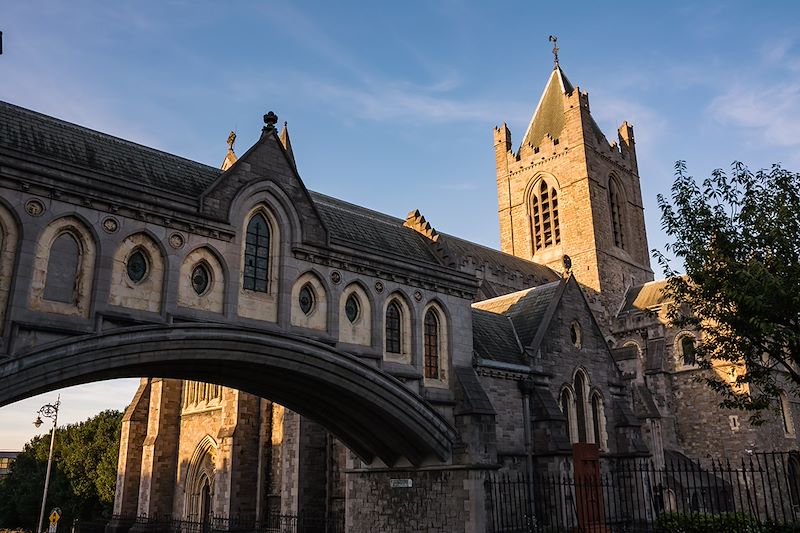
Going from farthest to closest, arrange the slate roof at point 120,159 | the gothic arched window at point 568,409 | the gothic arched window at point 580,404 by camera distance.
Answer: the gothic arched window at point 580,404, the gothic arched window at point 568,409, the slate roof at point 120,159

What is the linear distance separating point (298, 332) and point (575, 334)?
37.6 feet

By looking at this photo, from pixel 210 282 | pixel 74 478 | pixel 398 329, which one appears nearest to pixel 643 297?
pixel 398 329

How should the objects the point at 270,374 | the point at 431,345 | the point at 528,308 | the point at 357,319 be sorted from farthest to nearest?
the point at 528,308, the point at 431,345, the point at 357,319, the point at 270,374

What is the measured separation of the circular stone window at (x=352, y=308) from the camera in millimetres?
15953

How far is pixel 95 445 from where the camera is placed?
48.1m

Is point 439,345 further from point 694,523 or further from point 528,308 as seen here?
point 694,523

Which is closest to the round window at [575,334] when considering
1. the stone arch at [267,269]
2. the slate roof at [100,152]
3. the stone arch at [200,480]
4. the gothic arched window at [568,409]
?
the gothic arched window at [568,409]

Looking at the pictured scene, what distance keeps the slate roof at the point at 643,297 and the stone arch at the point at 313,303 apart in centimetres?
3268

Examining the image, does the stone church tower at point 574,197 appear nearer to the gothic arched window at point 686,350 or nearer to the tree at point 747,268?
the gothic arched window at point 686,350

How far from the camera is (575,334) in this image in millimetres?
22734

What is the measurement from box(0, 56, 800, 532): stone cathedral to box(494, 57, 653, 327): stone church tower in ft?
54.4

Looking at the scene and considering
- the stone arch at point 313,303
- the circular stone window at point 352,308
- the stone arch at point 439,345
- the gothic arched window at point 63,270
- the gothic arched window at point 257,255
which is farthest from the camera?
the stone arch at point 439,345

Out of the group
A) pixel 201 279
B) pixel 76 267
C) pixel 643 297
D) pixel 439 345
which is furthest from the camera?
pixel 643 297

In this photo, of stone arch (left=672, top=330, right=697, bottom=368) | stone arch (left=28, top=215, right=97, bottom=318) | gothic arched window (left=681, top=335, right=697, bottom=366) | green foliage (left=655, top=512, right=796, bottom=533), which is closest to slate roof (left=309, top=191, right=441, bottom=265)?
stone arch (left=28, top=215, right=97, bottom=318)
